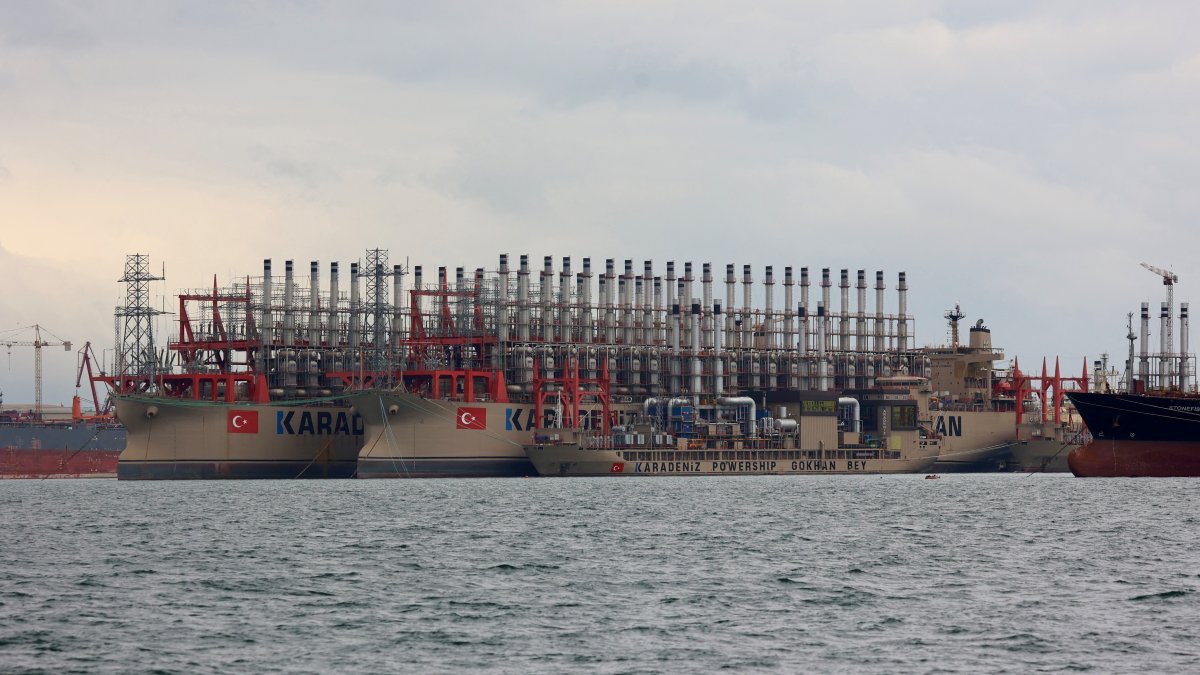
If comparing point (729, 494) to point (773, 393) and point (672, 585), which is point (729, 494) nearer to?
point (773, 393)

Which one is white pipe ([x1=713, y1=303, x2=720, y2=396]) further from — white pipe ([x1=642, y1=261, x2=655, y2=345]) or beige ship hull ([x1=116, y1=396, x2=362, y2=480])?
beige ship hull ([x1=116, y1=396, x2=362, y2=480])

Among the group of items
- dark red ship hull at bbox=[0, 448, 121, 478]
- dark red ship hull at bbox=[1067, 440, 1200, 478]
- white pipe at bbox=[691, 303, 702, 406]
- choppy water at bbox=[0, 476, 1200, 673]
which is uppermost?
white pipe at bbox=[691, 303, 702, 406]

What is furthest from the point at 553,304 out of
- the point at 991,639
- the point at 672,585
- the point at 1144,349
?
the point at 991,639

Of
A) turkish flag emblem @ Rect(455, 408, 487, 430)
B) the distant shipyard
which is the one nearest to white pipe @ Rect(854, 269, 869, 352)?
the distant shipyard

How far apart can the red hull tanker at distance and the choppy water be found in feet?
78.3

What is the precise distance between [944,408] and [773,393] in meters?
22.7

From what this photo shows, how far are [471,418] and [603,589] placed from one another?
308 feet

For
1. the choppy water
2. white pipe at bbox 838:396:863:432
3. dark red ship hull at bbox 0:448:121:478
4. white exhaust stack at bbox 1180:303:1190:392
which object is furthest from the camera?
dark red ship hull at bbox 0:448:121:478

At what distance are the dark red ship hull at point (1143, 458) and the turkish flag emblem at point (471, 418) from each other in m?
51.5

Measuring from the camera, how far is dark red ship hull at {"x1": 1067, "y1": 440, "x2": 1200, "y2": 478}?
122688 millimetres

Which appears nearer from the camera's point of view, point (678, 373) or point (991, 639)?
point (991, 639)

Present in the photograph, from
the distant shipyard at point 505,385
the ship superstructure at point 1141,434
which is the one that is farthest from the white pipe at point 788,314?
the ship superstructure at point 1141,434

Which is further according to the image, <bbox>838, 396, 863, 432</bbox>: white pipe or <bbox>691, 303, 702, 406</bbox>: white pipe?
<bbox>838, 396, 863, 432</bbox>: white pipe

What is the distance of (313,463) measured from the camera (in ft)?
518
